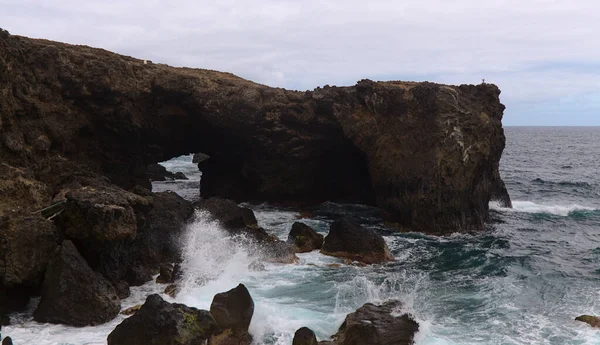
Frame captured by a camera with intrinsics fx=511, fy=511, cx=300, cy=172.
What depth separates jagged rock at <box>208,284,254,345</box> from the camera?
13.4 metres

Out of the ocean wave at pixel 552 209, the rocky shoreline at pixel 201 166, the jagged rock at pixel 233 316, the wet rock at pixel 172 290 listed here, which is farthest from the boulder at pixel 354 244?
the ocean wave at pixel 552 209

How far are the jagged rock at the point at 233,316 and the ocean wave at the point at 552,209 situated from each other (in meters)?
27.1

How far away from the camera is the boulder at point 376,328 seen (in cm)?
1295

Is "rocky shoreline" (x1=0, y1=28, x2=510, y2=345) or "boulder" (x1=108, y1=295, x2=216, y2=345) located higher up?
"rocky shoreline" (x1=0, y1=28, x2=510, y2=345)

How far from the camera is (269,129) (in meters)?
31.5

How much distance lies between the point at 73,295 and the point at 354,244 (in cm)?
1209

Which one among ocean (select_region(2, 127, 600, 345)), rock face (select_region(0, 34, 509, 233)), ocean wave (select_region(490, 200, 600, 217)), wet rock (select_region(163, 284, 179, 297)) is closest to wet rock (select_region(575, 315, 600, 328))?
ocean (select_region(2, 127, 600, 345))

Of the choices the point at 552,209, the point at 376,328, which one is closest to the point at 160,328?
the point at 376,328

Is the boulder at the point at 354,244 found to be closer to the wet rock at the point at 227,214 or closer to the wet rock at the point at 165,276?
the wet rock at the point at 227,214

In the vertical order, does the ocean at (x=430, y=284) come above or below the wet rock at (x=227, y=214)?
below

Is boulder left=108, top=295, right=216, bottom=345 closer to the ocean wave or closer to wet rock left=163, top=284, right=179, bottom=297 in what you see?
wet rock left=163, top=284, right=179, bottom=297

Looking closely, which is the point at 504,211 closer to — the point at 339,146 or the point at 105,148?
the point at 339,146

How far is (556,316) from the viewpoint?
16484 mm

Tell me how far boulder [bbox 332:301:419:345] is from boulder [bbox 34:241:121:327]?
6.68 metres
